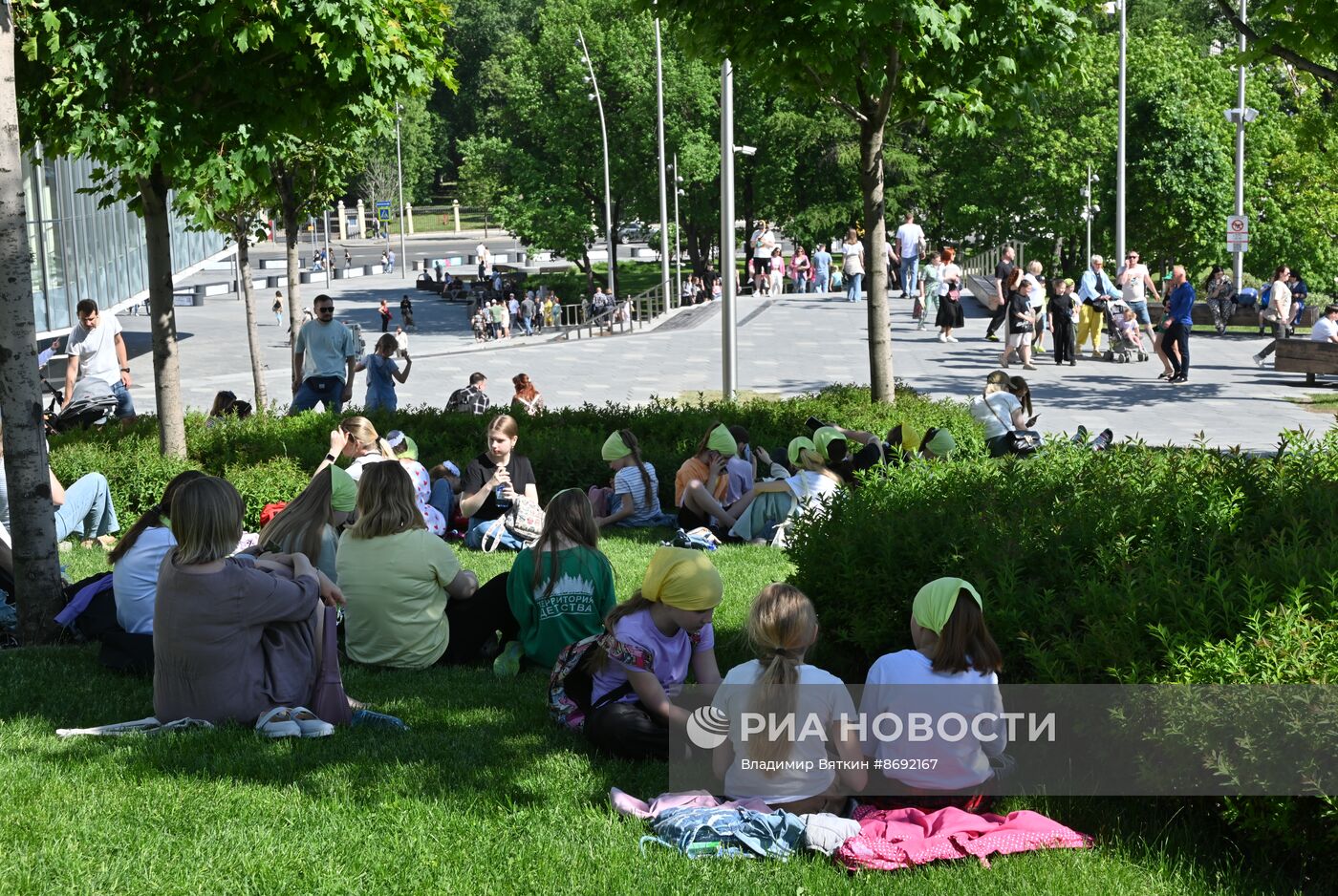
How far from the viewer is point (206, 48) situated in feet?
37.9

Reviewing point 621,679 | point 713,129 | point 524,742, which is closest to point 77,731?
point 524,742

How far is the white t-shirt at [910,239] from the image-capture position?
32812mm

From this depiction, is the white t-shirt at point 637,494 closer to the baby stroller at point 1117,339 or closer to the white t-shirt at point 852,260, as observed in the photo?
the baby stroller at point 1117,339

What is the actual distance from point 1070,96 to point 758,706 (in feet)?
144

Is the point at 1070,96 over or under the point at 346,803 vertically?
over

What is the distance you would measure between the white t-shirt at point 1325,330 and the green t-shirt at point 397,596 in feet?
64.4

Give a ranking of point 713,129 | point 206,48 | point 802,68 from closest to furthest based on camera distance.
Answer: point 206,48, point 802,68, point 713,129

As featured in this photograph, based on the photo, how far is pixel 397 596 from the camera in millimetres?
7492

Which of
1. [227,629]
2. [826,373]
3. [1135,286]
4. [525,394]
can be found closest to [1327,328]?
[1135,286]

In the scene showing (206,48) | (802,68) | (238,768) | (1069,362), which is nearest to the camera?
(238,768)

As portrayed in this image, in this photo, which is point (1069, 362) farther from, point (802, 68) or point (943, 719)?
point (943, 719)

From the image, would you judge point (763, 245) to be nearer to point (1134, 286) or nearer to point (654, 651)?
point (1134, 286)

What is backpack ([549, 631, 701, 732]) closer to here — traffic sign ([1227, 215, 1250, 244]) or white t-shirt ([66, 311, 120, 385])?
white t-shirt ([66, 311, 120, 385])

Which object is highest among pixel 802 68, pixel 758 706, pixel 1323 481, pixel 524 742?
pixel 802 68
